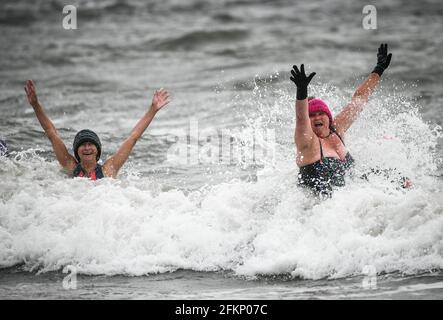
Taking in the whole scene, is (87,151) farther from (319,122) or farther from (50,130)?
(319,122)

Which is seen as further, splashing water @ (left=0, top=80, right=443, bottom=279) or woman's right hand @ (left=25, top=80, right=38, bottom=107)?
woman's right hand @ (left=25, top=80, right=38, bottom=107)

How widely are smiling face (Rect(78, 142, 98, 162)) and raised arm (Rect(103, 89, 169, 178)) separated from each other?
230 mm

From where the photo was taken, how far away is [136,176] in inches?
394

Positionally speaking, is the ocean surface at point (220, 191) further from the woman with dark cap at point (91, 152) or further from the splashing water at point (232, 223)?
the woman with dark cap at point (91, 152)

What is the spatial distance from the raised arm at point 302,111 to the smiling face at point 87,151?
2.79m

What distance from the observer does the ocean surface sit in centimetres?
727

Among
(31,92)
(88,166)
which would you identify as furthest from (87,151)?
(31,92)

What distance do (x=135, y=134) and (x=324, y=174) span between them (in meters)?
2.46

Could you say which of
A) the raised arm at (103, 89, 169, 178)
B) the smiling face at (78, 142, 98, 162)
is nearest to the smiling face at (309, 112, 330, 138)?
the raised arm at (103, 89, 169, 178)

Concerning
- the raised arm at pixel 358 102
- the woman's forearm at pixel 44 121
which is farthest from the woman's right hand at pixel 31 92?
the raised arm at pixel 358 102

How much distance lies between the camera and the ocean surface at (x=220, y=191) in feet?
23.9

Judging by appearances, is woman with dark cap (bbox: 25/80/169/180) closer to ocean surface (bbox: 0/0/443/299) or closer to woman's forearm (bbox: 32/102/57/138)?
woman's forearm (bbox: 32/102/57/138)

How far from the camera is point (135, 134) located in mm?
9219

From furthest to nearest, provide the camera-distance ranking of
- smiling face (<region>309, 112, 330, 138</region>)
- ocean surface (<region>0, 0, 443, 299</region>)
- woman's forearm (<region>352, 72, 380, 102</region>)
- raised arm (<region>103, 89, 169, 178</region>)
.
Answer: raised arm (<region>103, 89, 169, 178</region>), woman's forearm (<region>352, 72, 380, 102</region>), smiling face (<region>309, 112, 330, 138</region>), ocean surface (<region>0, 0, 443, 299</region>)
